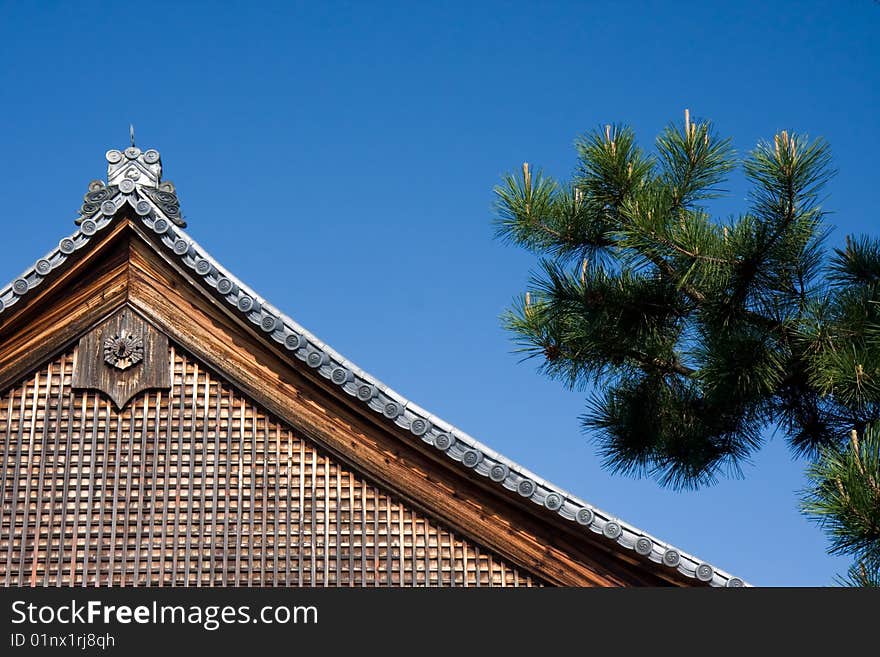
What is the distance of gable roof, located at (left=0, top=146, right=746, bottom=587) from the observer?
7.29 meters

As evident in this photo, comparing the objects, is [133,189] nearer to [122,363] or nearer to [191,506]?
[122,363]

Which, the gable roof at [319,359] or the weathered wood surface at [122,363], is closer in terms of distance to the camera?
the gable roof at [319,359]

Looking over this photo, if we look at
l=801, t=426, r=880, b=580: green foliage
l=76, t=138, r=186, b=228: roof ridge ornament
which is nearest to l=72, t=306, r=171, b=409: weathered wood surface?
l=76, t=138, r=186, b=228: roof ridge ornament

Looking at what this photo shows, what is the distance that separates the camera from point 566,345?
994cm

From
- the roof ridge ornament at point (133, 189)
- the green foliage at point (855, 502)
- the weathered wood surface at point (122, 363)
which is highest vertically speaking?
the roof ridge ornament at point (133, 189)

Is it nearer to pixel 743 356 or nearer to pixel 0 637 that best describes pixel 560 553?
pixel 743 356

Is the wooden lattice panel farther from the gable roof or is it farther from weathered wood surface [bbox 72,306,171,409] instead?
the gable roof

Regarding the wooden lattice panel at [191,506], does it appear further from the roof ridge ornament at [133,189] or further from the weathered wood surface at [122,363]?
the roof ridge ornament at [133,189]

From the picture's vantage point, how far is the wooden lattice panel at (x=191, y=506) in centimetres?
746

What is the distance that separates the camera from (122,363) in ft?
26.0

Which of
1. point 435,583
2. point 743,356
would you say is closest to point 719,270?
point 743,356

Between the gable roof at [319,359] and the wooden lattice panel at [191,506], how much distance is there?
552 millimetres

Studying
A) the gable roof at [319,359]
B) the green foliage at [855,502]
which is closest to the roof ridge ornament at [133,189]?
the gable roof at [319,359]

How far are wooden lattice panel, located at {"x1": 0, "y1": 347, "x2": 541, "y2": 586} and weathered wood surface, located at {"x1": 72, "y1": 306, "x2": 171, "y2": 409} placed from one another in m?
0.09
